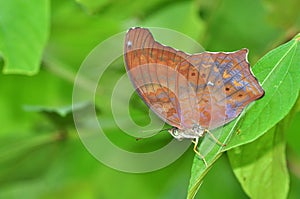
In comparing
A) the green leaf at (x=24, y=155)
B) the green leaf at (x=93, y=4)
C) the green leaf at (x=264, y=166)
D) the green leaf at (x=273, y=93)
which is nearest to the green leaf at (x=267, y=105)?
the green leaf at (x=273, y=93)

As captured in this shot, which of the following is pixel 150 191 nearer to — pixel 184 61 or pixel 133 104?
pixel 133 104

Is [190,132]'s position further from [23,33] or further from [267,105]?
[23,33]

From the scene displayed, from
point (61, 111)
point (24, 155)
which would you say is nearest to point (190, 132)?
point (61, 111)

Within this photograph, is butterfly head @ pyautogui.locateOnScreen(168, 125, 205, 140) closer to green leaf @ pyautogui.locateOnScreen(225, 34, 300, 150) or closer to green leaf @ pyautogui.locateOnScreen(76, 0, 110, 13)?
green leaf @ pyautogui.locateOnScreen(225, 34, 300, 150)

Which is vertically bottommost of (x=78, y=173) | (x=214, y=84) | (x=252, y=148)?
(x=78, y=173)

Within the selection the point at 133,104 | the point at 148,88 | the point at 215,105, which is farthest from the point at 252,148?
the point at 133,104

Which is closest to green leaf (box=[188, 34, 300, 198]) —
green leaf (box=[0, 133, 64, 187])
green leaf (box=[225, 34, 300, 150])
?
green leaf (box=[225, 34, 300, 150])

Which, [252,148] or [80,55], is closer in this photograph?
[252,148]

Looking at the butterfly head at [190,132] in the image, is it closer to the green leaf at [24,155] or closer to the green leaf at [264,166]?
the green leaf at [264,166]
